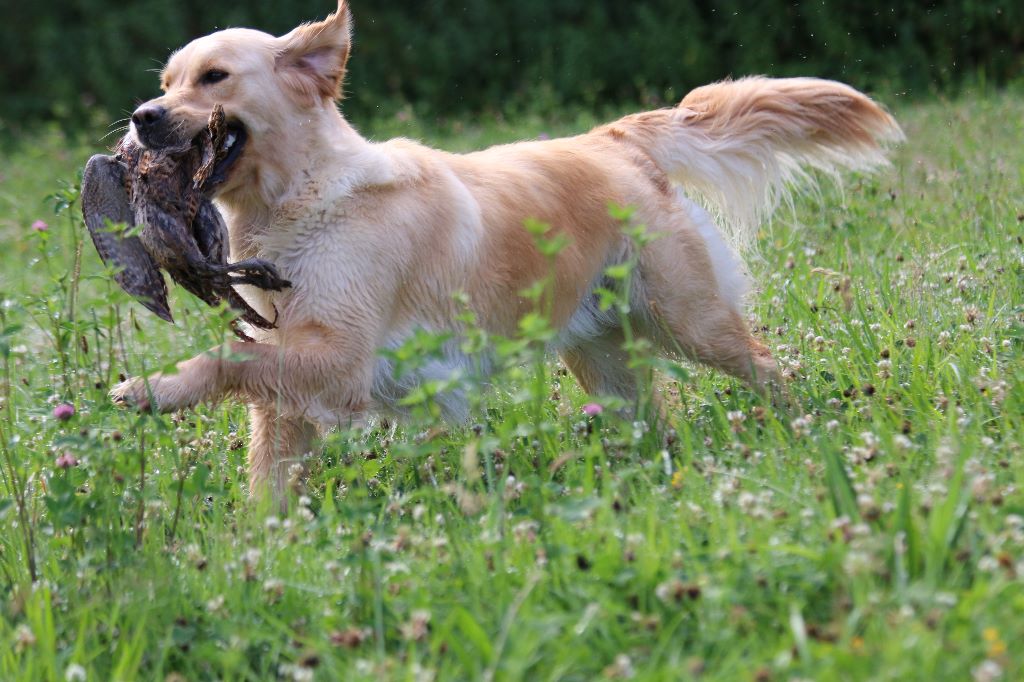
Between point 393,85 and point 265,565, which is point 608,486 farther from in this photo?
point 393,85

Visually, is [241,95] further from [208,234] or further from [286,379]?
[286,379]

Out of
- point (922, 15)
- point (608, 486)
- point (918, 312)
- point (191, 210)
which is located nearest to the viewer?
point (608, 486)

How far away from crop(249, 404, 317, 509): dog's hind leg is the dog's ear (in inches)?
41.3

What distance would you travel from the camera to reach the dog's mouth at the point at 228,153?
3.86m

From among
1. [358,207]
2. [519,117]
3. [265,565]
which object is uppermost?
[358,207]

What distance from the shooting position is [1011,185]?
6086 mm

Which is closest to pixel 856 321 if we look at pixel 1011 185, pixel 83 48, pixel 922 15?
pixel 1011 185

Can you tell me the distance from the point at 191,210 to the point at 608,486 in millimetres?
1590

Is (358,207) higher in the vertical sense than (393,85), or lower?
higher

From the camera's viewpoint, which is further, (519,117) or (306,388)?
(519,117)

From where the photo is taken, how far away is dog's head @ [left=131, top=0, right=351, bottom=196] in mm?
3826

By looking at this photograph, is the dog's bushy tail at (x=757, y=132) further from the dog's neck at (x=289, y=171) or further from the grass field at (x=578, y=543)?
the dog's neck at (x=289, y=171)

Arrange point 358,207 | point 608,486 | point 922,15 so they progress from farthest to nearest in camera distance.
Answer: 1. point 922,15
2. point 358,207
3. point 608,486

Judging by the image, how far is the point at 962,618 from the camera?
7.45 feet
